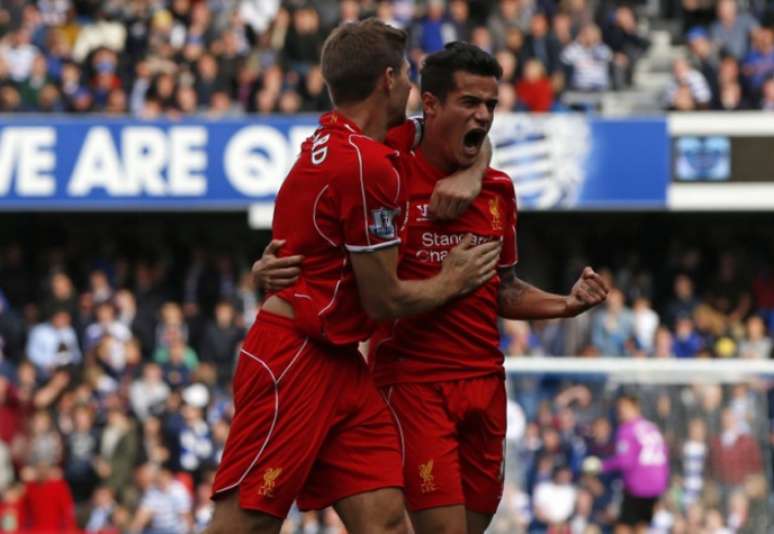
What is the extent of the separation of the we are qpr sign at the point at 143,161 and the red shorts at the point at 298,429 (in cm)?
1309

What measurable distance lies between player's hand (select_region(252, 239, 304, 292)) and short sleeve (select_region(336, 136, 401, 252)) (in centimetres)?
25

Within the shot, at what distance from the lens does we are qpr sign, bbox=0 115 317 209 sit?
20703 mm

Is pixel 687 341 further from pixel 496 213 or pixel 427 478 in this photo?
pixel 427 478

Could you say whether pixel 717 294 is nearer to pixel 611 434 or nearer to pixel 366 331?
pixel 611 434

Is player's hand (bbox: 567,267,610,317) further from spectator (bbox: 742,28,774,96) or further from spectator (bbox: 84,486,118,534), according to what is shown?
spectator (bbox: 742,28,774,96)

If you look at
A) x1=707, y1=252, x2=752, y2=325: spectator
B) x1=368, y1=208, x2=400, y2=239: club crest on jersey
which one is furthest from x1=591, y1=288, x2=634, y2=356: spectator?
x1=368, y1=208, x2=400, y2=239: club crest on jersey

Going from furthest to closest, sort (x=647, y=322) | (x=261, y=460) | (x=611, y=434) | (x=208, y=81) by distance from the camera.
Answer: (x=208, y=81) < (x=647, y=322) < (x=611, y=434) < (x=261, y=460)

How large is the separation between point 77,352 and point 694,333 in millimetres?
5689

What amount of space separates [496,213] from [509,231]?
0.11m

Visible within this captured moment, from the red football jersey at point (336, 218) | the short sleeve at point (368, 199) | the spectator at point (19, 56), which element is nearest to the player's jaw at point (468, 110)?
the red football jersey at point (336, 218)

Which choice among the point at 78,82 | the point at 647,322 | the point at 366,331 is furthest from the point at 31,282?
the point at 366,331

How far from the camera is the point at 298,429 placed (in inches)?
288

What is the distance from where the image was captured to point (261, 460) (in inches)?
288

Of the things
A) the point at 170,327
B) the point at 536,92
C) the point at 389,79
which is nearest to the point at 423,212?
the point at 389,79
